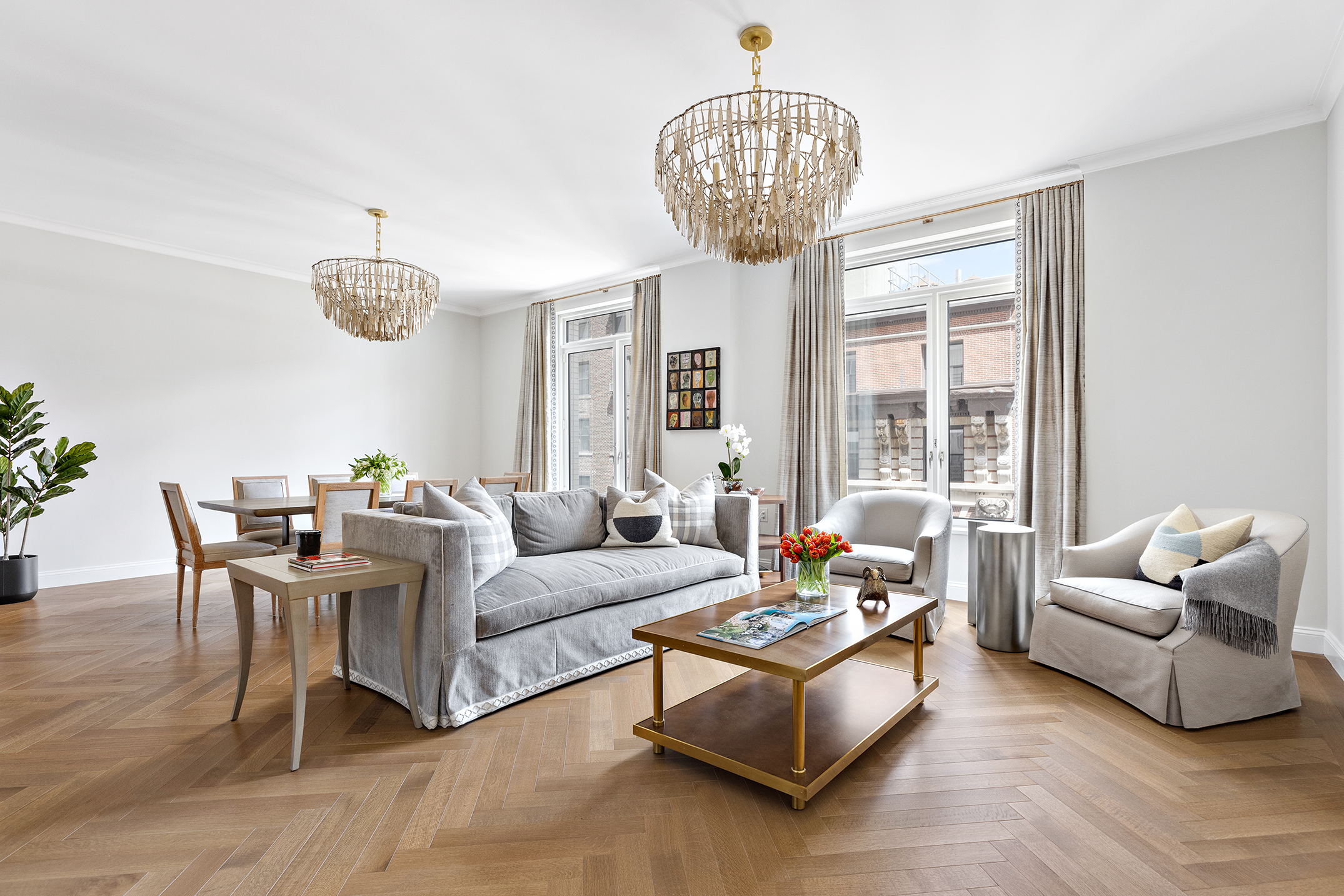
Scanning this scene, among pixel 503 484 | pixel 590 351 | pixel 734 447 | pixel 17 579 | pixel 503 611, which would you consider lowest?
pixel 17 579

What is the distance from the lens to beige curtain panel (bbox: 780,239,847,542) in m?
4.81

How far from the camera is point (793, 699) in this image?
231 centimetres

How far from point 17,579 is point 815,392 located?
224 inches

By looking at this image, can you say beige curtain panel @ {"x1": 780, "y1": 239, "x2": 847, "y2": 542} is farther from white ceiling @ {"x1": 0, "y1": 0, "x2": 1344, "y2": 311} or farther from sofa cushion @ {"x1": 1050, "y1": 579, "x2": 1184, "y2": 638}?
sofa cushion @ {"x1": 1050, "y1": 579, "x2": 1184, "y2": 638}

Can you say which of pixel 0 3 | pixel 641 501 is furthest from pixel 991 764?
pixel 0 3

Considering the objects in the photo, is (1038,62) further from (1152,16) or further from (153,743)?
(153,743)

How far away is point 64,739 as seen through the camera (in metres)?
2.35

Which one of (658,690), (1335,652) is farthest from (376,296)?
(1335,652)

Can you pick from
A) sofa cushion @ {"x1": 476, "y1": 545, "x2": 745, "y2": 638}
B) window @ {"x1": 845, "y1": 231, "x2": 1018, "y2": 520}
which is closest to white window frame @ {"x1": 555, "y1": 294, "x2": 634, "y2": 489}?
window @ {"x1": 845, "y1": 231, "x2": 1018, "y2": 520}

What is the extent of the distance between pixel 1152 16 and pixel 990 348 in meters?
2.12

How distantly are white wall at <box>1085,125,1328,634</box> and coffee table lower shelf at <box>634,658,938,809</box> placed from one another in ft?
6.84

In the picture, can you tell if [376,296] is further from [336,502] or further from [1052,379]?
[1052,379]

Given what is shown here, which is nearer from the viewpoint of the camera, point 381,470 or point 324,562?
point 324,562

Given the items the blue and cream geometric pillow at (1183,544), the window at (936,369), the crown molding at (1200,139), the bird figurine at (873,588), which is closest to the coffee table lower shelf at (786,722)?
the bird figurine at (873,588)
